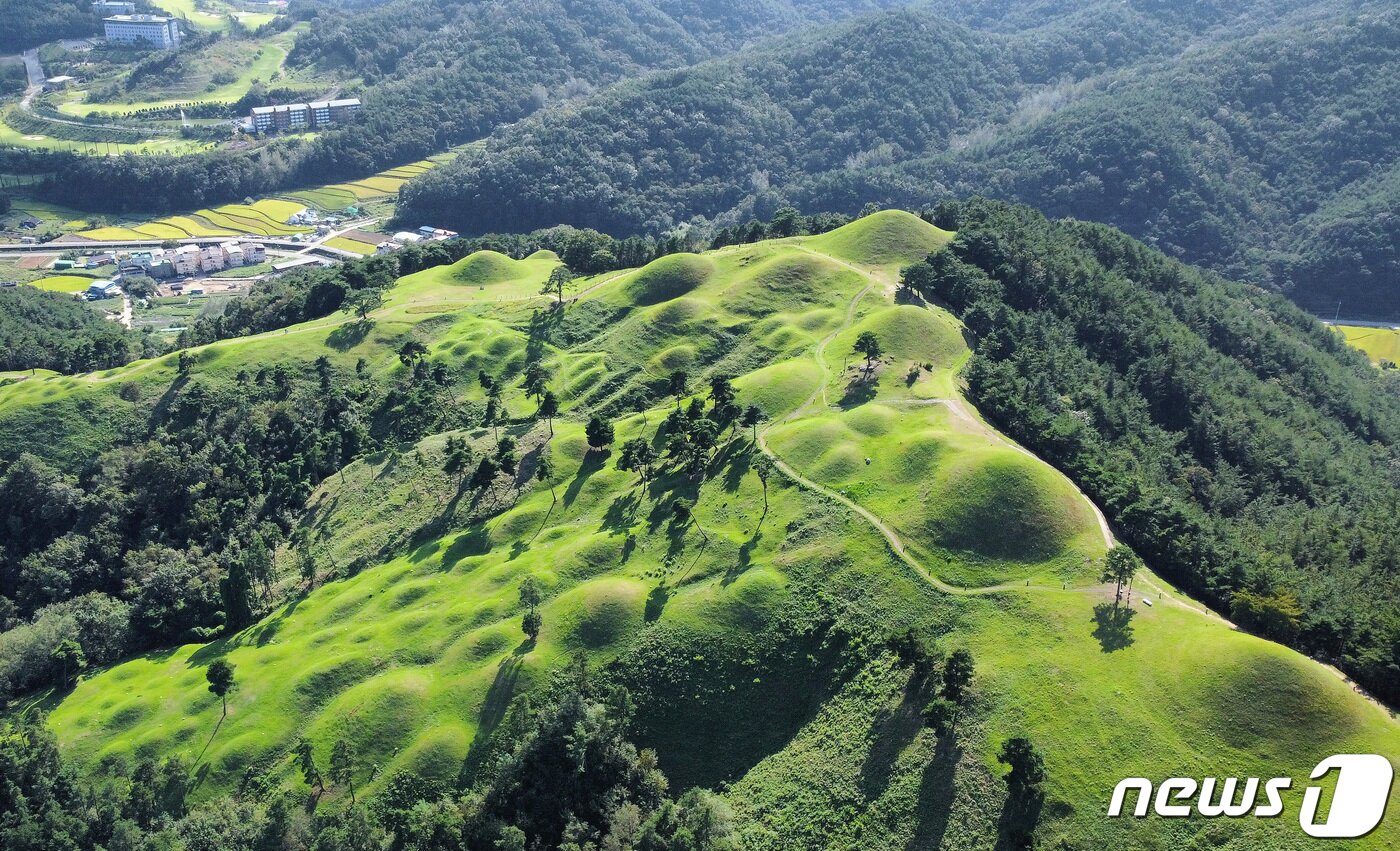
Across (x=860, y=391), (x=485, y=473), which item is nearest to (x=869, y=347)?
(x=860, y=391)

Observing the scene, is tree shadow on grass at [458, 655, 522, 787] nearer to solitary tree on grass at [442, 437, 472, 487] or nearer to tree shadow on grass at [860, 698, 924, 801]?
tree shadow on grass at [860, 698, 924, 801]

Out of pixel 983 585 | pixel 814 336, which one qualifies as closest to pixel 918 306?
pixel 814 336

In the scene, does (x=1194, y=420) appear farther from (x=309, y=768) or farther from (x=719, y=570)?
(x=309, y=768)

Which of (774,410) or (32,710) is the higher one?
(774,410)

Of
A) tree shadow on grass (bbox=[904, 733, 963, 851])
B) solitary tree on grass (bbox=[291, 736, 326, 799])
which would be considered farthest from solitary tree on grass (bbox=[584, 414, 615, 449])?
tree shadow on grass (bbox=[904, 733, 963, 851])

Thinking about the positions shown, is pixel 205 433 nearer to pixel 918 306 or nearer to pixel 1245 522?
pixel 918 306
